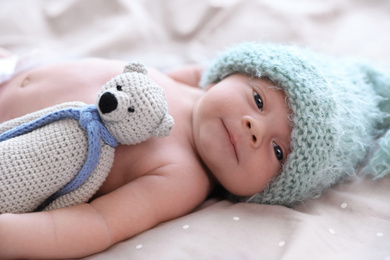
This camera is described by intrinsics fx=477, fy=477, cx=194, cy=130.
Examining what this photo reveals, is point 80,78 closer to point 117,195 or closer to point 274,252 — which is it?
point 117,195

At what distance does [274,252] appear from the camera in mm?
1025

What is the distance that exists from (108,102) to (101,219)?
0.26 metres

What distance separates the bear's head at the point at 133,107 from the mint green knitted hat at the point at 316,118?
0.31 meters

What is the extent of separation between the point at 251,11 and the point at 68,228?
119cm

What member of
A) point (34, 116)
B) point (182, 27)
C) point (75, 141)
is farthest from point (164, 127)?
point (182, 27)

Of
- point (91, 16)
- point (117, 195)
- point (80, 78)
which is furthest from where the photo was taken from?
point (91, 16)

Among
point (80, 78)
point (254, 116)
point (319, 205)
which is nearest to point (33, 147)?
point (80, 78)

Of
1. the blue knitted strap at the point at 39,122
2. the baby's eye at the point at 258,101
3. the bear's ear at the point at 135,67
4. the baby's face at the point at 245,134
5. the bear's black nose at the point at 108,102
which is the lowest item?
the baby's face at the point at 245,134

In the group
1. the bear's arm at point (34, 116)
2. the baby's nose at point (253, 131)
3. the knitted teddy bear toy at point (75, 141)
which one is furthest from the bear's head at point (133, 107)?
the baby's nose at point (253, 131)

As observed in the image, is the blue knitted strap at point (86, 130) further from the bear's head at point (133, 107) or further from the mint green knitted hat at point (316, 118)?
the mint green knitted hat at point (316, 118)

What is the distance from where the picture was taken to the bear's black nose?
1.02 metres

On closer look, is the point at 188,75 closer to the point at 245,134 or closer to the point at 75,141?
the point at 245,134

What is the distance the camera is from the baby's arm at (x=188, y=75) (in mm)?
1635

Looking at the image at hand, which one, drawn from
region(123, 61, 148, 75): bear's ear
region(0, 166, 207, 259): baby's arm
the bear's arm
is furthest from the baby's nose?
the bear's arm
